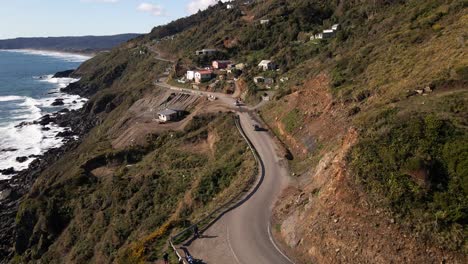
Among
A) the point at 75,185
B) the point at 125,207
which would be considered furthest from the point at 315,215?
the point at 75,185

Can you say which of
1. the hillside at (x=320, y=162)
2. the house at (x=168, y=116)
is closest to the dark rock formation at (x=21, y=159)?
the hillside at (x=320, y=162)

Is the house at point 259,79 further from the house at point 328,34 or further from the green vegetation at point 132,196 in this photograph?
the house at point 328,34

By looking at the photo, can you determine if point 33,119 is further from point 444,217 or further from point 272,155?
point 444,217

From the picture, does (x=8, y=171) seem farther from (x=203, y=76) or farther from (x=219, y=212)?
(x=219, y=212)

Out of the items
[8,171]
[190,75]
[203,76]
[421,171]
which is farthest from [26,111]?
[421,171]

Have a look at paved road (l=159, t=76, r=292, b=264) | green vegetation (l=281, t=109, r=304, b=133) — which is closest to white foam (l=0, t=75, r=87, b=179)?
green vegetation (l=281, t=109, r=304, b=133)
